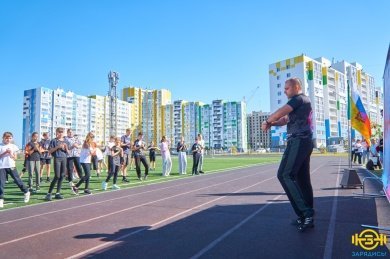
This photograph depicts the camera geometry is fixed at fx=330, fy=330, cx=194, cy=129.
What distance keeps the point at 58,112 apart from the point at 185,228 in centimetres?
13617

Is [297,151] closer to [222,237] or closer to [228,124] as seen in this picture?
[222,237]

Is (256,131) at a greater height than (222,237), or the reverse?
(256,131)

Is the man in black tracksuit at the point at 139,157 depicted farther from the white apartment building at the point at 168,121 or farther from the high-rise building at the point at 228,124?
the white apartment building at the point at 168,121

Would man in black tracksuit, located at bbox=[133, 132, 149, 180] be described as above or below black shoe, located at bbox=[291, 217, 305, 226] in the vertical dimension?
above

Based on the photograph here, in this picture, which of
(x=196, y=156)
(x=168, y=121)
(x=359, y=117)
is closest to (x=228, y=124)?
(x=168, y=121)

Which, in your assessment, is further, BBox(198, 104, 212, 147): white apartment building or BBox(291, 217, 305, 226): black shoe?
BBox(198, 104, 212, 147): white apartment building

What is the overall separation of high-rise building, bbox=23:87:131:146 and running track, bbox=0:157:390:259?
→ 386ft

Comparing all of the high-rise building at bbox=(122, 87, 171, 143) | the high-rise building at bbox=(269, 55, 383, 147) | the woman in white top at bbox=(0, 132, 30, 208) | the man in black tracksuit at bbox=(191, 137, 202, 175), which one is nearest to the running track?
the woman in white top at bbox=(0, 132, 30, 208)

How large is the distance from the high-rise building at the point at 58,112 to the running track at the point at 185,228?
11761 centimetres

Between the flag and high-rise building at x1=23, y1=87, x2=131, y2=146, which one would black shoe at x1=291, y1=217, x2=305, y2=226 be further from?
high-rise building at x1=23, y1=87, x2=131, y2=146

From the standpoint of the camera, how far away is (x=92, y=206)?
786cm

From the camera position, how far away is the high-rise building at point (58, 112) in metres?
126

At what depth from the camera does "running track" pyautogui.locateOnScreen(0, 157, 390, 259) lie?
4055mm

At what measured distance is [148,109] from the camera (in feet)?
537
